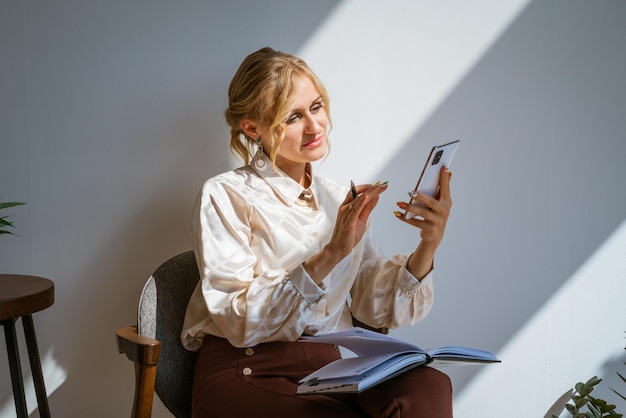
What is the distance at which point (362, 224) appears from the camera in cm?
167

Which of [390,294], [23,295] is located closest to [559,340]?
[390,294]

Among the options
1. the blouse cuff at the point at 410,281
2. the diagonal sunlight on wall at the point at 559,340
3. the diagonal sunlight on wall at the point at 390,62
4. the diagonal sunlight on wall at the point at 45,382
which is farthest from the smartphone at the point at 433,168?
the diagonal sunlight on wall at the point at 45,382

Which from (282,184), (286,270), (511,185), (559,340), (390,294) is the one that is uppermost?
(282,184)

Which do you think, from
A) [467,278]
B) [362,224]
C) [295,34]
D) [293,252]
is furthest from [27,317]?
[467,278]

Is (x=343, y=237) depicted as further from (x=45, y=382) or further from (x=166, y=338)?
(x=45, y=382)

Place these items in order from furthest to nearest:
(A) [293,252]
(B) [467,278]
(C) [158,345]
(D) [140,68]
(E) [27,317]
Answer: (B) [467,278] → (D) [140,68] → (E) [27,317] → (A) [293,252] → (C) [158,345]

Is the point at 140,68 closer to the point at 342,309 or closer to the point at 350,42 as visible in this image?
the point at 350,42

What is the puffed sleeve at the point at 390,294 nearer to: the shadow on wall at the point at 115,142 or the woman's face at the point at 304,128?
the woman's face at the point at 304,128

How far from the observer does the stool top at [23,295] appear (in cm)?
172

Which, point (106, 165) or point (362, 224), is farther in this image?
point (106, 165)

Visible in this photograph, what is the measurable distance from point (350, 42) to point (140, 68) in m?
0.64

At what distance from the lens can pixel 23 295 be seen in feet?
5.76

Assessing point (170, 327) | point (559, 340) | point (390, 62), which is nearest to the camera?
point (170, 327)

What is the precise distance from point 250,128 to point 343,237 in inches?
17.9
